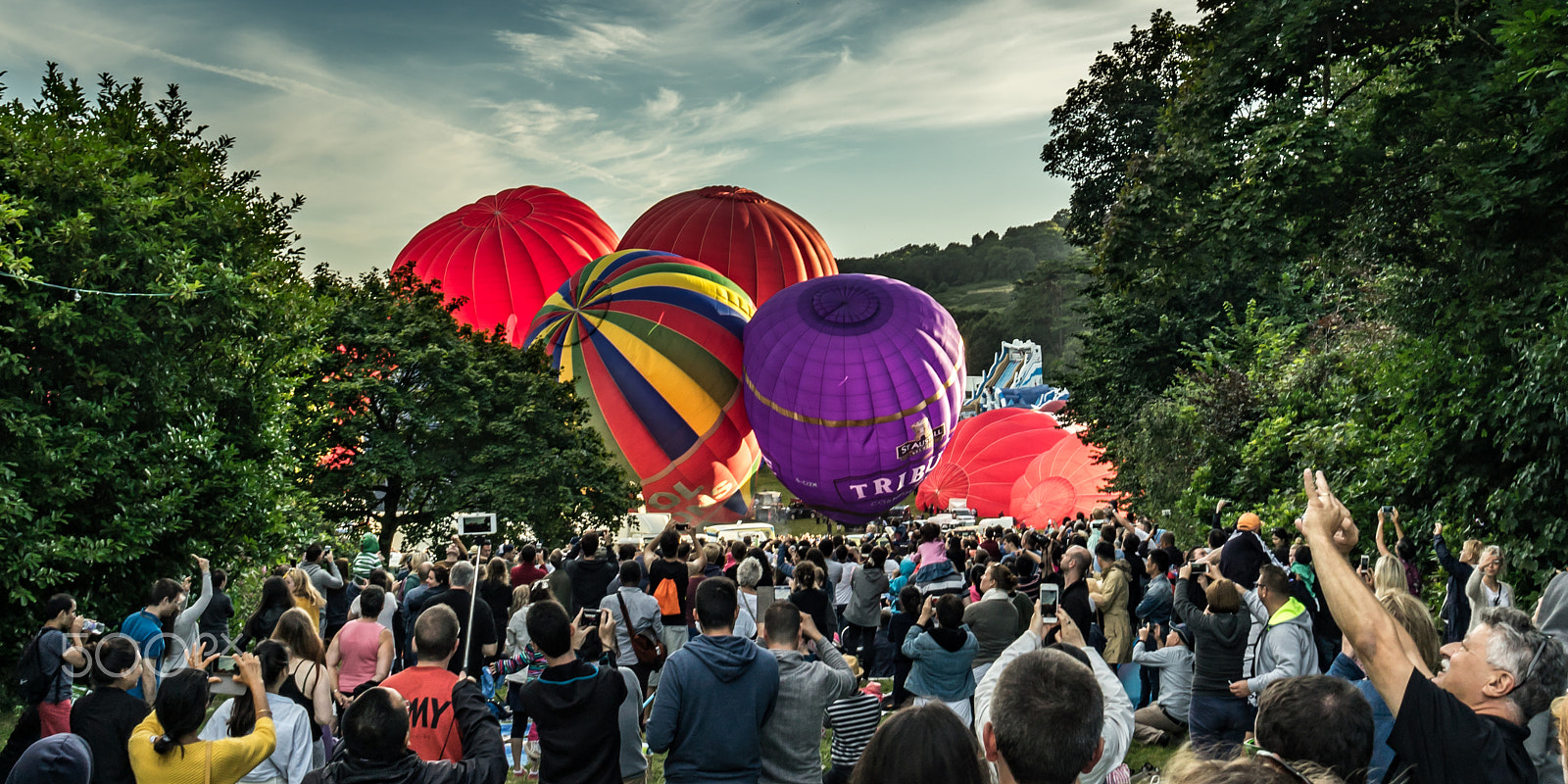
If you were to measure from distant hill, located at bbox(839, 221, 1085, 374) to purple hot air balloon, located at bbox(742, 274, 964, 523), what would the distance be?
63752 mm

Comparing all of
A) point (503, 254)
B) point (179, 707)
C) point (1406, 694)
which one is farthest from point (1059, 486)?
point (179, 707)

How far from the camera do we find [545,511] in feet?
82.1

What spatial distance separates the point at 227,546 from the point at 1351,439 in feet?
43.2

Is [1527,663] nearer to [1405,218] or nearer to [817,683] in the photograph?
[817,683]

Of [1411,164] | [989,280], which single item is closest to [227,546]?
[1411,164]

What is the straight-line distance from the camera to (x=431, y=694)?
498cm

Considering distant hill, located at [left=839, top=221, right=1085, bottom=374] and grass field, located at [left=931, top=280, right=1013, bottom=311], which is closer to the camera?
distant hill, located at [left=839, top=221, right=1085, bottom=374]

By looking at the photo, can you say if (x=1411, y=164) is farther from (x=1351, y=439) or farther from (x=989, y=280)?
(x=989, y=280)

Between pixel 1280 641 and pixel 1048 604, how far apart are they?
1.51 metres

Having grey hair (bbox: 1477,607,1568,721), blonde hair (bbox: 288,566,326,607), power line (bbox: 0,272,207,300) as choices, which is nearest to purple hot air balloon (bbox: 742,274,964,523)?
power line (bbox: 0,272,207,300)

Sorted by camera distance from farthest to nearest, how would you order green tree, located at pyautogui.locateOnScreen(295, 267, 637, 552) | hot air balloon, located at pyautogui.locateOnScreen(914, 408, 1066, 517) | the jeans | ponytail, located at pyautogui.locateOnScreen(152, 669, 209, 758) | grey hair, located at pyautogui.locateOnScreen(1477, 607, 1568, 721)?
hot air balloon, located at pyautogui.locateOnScreen(914, 408, 1066, 517)
green tree, located at pyautogui.locateOnScreen(295, 267, 637, 552)
the jeans
ponytail, located at pyautogui.locateOnScreen(152, 669, 209, 758)
grey hair, located at pyautogui.locateOnScreen(1477, 607, 1568, 721)

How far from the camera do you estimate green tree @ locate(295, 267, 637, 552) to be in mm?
23953

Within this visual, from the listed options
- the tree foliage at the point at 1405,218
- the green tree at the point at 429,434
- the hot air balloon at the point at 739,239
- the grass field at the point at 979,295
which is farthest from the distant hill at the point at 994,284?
the tree foliage at the point at 1405,218

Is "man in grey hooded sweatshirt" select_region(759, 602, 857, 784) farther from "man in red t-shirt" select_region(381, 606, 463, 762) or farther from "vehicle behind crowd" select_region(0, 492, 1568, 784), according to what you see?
"man in red t-shirt" select_region(381, 606, 463, 762)
